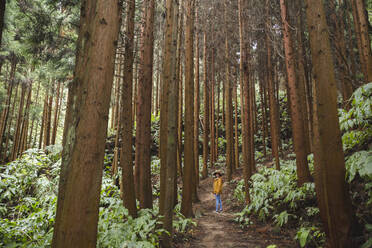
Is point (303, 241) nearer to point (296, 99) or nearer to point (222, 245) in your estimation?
point (222, 245)

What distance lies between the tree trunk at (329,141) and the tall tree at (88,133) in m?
3.02

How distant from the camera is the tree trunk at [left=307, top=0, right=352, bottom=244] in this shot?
295 centimetres

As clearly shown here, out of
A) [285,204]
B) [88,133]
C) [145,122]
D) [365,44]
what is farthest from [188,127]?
[365,44]

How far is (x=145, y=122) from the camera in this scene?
619 centimetres

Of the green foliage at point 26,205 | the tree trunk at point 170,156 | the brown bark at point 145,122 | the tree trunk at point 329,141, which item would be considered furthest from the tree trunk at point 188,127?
the tree trunk at point 329,141

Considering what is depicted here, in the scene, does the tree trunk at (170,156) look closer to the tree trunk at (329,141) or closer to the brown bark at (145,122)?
the brown bark at (145,122)

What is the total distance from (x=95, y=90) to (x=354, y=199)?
14.3ft

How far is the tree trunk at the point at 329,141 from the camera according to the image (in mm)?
2953

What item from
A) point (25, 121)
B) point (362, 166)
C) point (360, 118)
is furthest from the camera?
point (25, 121)

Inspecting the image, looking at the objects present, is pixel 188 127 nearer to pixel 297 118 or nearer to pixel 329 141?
pixel 297 118

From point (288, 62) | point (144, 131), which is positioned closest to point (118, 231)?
point (144, 131)

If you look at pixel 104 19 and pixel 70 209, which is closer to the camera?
pixel 70 209

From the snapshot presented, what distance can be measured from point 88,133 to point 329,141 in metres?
3.19

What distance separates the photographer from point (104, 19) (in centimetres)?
219
